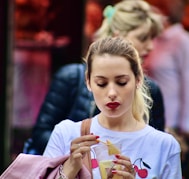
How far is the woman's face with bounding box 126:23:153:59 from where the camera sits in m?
4.61

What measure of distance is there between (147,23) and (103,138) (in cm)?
142

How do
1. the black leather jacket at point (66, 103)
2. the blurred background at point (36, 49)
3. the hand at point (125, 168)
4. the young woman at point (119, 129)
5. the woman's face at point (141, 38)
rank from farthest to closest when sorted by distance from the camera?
1. the blurred background at point (36, 49)
2. the woman's face at point (141, 38)
3. the black leather jacket at point (66, 103)
4. the young woman at point (119, 129)
5. the hand at point (125, 168)

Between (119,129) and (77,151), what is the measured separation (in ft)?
1.17

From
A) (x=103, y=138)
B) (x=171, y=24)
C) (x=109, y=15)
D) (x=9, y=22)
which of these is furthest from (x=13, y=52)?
(x=103, y=138)

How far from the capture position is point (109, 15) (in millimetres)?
4770

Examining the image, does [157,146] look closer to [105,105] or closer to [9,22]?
[105,105]

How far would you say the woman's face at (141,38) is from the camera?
4.61m

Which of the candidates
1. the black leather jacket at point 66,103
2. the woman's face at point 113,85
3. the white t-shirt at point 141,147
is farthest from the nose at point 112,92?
the black leather jacket at point 66,103

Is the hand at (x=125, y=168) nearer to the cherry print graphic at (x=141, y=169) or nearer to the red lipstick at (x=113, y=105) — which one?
the cherry print graphic at (x=141, y=169)

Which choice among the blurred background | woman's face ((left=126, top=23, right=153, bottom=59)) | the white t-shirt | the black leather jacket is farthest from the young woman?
the blurred background

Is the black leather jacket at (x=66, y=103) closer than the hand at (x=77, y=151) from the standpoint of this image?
No

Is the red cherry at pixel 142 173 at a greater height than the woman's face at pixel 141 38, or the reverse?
the woman's face at pixel 141 38

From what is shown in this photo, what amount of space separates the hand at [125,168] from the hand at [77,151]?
133 mm

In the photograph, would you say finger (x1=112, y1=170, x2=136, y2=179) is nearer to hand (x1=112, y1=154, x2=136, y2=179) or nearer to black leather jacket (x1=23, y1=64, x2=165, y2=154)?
hand (x1=112, y1=154, x2=136, y2=179)
